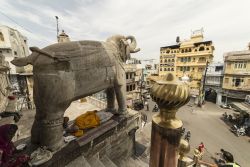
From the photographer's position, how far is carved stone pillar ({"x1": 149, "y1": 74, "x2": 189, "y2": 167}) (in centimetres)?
81

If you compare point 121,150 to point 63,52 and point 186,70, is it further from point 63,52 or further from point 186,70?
point 186,70

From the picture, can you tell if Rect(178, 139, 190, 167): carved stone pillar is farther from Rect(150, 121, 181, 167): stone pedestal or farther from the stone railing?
the stone railing

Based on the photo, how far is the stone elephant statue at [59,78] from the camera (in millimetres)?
2504

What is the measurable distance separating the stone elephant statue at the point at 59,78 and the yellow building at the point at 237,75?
25.0 m

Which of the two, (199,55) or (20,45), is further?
(199,55)

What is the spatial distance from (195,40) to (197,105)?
15.7 meters

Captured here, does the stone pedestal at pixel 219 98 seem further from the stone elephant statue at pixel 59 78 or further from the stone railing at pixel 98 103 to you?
the stone elephant statue at pixel 59 78

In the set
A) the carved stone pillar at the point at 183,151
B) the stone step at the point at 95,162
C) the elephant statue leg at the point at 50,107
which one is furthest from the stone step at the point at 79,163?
the carved stone pillar at the point at 183,151

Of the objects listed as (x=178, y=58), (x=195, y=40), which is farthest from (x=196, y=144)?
(x=195, y=40)

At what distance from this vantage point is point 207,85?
25.1 m

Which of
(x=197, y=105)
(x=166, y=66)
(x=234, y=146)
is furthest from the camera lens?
(x=166, y=66)

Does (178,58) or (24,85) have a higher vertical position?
(178,58)

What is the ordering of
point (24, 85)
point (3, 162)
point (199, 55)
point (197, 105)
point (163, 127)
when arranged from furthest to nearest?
point (199, 55) < point (197, 105) < point (24, 85) < point (3, 162) < point (163, 127)

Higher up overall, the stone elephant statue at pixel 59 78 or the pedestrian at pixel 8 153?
the stone elephant statue at pixel 59 78
